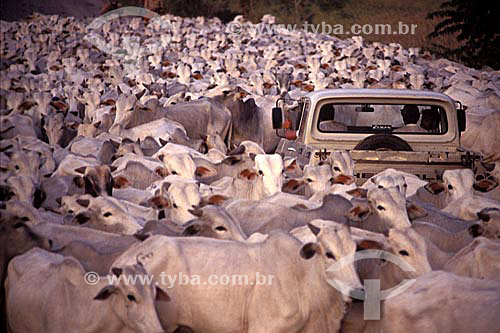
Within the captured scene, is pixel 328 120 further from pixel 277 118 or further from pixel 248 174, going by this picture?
pixel 248 174

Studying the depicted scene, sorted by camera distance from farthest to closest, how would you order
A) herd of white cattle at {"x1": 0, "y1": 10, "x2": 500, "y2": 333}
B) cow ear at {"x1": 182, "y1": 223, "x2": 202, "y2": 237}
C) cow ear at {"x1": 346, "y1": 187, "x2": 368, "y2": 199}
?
cow ear at {"x1": 346, "y1": 187, "x2": 368, "y2": 199} → cow ear at {"x1": 182, "y1": 223, "x2": 202, "y2": 237} → herd of white cattle at {"x1": 0, "y1": 10, "x2": 500, "y2": 333}

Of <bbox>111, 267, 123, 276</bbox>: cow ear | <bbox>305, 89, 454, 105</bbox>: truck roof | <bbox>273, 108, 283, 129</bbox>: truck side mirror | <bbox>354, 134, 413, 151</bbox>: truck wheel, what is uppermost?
<bbox>305, 89, 454, 105</bbox>: truck roof

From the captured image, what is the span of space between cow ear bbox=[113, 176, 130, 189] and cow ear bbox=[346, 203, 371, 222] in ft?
7.84

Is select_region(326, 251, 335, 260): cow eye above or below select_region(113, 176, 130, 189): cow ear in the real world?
above

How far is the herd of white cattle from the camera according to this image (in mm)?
4988

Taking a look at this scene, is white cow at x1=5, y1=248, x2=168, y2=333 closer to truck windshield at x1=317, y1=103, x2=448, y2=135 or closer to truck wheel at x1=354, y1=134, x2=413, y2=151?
truck wheel at x1=354, y1=134, x2=413, y2=151

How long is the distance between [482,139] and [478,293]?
21.6ft

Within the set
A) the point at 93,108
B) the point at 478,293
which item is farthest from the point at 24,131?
the point at 478,293

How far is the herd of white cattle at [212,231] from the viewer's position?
→ 16.4 feet

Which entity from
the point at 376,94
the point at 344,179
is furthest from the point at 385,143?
the point at 344,179

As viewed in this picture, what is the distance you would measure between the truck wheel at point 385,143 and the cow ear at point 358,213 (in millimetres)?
1536

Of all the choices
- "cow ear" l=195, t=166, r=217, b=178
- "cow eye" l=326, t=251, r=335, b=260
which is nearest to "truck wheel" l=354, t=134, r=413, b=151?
"cow ear" l=195, t=166, r=217, b=178

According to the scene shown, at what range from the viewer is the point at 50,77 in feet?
51.0

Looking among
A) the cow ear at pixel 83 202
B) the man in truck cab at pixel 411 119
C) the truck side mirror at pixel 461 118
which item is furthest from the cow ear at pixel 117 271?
the man in truck cab at pixel 411 119
